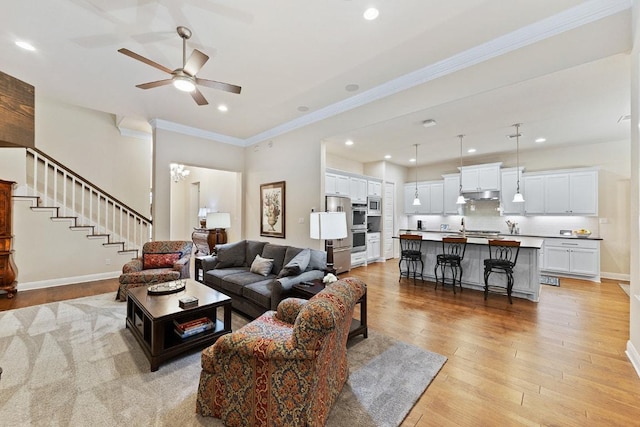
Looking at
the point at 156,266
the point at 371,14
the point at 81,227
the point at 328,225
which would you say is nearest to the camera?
the point at 371,14

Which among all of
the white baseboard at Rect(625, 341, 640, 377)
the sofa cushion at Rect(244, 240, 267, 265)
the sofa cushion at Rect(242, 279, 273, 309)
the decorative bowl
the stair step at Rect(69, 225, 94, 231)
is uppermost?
the stair step at Rect(69, 225, 94, 231)

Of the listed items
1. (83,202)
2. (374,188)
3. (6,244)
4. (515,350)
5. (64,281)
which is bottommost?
(515,350)

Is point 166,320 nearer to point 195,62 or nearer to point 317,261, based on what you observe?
point 317,261

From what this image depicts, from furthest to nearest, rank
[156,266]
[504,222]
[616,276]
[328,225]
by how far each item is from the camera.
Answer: [504,222], [616,276], [156,266], [328,225]

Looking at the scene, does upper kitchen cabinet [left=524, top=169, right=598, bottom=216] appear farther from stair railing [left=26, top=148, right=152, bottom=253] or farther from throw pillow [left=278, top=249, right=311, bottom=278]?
stair railing [left=26, top=148, right=152, bottom=253]

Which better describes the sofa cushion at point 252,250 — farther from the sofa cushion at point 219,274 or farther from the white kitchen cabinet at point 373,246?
the white kitchen cabinet at point 373,246

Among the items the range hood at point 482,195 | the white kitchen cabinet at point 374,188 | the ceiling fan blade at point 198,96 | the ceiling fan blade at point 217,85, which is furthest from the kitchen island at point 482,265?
the ceiling fan blade at point 198,96

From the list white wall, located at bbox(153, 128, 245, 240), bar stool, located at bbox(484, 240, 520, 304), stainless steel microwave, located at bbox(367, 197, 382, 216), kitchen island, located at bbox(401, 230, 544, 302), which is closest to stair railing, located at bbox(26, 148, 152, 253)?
white wall, located at bbox(153, 128, 245, 240)

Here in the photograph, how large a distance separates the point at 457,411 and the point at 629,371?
6.05ft

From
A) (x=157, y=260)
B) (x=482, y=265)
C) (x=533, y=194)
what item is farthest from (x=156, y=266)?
(x=533, y=194)

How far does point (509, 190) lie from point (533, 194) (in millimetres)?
490

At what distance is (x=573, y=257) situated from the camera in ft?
18.5

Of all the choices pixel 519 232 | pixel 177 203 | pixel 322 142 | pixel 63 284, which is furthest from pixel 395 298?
pixel 177 203

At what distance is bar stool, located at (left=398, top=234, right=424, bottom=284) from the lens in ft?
17.2
